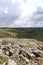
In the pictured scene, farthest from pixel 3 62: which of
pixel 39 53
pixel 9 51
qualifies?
pixel 39 53

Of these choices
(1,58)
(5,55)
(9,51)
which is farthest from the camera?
(9,51)

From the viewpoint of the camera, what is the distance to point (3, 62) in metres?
24.4

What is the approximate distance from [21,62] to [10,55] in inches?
121

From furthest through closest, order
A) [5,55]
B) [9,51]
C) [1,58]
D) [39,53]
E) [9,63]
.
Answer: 1. [39,53]
2. [9,51]
3. [5,55]
4. [1,58]
5. [9,63]

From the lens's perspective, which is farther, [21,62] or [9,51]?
[9,51]

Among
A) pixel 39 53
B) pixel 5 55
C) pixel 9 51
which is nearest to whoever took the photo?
pixel 5 55

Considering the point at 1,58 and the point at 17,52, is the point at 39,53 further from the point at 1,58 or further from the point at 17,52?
the point at 1,58

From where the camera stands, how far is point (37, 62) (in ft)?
90.9

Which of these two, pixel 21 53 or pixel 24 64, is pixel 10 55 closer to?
pixel 21 53

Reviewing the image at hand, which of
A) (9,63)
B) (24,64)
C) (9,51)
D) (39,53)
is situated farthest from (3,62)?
(39,53)

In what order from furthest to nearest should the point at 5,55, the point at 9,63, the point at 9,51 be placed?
the point at 9,51 < the point at 5,55 < the point at 9,63

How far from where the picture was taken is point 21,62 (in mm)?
26281

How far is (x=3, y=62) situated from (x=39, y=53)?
8477 mm

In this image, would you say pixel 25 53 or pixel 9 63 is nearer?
pixel 9 63
